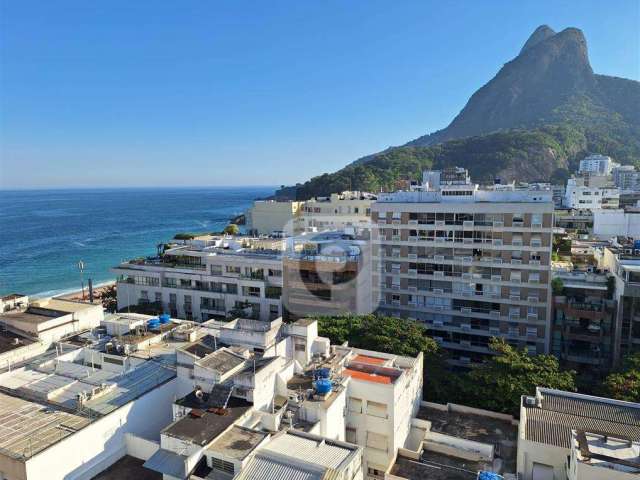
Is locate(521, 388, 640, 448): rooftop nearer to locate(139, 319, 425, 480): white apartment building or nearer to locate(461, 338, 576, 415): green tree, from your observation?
locate(461, 338, 576, 415): green tree

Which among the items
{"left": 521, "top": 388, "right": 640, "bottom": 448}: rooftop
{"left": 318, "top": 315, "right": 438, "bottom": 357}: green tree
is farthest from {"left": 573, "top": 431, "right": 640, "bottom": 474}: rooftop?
{"left": 318, "top": 315, "right": 438, "bottom": 357}: green tree

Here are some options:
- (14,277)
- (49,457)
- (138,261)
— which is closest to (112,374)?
(49,457)

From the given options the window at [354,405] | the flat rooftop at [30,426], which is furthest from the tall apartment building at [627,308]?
the flat rooftop at [30,426]

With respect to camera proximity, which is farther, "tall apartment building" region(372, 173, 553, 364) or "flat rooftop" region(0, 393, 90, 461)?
"tall apartment building" region(372, 173, 553, 364)

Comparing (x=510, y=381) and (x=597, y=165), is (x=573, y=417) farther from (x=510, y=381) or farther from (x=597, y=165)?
(x=597, y=165)

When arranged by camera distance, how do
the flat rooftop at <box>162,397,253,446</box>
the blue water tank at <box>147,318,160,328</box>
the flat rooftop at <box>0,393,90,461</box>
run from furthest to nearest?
the blue water tank at <box>147,318,160,328</box>
the flat rooftop at <box>162,397,253,446</box>
the flat rooftop at <box>0,393,90,461</box>

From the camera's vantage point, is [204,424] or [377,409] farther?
[377,409]

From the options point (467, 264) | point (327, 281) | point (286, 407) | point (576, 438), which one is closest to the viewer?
point (576, 438)

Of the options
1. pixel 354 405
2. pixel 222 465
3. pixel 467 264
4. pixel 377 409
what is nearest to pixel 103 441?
pixel 222 465
